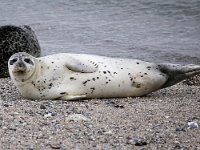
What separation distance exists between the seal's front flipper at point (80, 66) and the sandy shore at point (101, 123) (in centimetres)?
34

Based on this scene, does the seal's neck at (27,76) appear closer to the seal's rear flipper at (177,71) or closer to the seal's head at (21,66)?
the seal's head at (21,66)

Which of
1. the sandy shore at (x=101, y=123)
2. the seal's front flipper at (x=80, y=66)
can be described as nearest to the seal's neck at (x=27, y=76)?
the sandy shore at (x=101, y=123)

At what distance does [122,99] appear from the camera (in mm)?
6090

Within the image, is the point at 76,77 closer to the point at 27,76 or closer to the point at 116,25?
the point at 27,76

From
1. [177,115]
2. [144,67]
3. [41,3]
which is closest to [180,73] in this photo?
[144,67]

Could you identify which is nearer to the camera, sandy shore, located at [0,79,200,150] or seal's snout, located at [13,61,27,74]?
sandy shore, located at [0,79,200,150]

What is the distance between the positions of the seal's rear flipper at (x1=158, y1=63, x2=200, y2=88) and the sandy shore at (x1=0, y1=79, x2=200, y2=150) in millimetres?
274

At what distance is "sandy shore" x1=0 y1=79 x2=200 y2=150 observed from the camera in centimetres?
407

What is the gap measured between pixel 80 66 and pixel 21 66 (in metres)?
0.60

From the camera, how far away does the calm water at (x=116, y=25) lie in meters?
10.6

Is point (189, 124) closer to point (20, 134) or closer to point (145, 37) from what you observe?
point (20, 134)

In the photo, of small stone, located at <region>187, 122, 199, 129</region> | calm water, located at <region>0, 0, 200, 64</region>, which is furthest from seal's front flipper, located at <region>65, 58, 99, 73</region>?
calm water, located at <region>0, 0, 200, 64</region>

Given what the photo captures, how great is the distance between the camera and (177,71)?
6395 mm

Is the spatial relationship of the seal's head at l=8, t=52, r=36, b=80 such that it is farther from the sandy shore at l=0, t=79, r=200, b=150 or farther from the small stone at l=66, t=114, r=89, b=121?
the small stone at l=66, t=114, r=89, b=121
